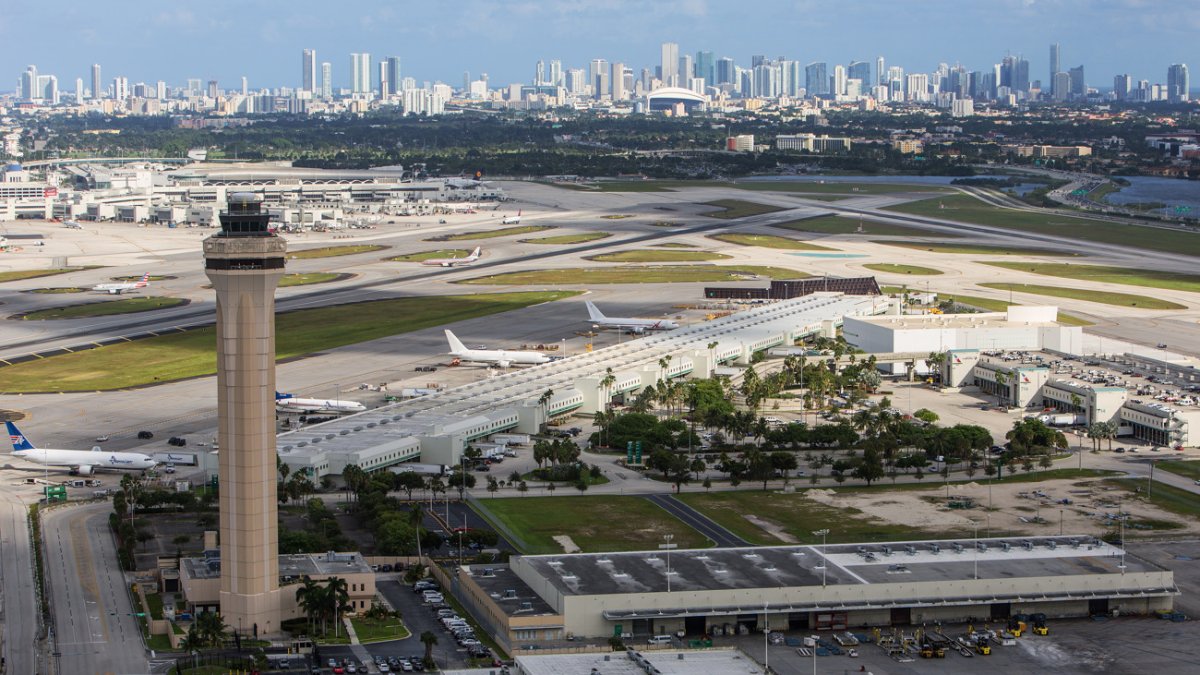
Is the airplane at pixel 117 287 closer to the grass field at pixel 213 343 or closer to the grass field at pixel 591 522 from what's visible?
the grass field at pixel 213 343

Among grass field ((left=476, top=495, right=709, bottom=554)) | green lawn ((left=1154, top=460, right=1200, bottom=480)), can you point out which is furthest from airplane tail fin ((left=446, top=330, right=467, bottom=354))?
green lawn ((left=1154, top=460, right=1200, bottom=480))

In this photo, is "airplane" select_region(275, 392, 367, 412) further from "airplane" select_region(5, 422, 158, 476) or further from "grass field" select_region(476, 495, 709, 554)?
"grass field" select_region(476, 495, 709, 554)

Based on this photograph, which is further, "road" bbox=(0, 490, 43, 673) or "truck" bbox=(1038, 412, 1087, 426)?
"truck" bbox=(1038, 412, 1087, 426)

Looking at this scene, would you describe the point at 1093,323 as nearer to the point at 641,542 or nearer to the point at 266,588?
the point at 641,542

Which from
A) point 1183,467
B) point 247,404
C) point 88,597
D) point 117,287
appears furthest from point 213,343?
point 1183,467

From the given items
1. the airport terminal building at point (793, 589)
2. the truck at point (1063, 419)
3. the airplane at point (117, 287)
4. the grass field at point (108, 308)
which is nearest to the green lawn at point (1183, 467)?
the truck at point (1063, 419)

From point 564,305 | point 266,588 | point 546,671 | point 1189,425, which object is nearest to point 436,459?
point 266,588
